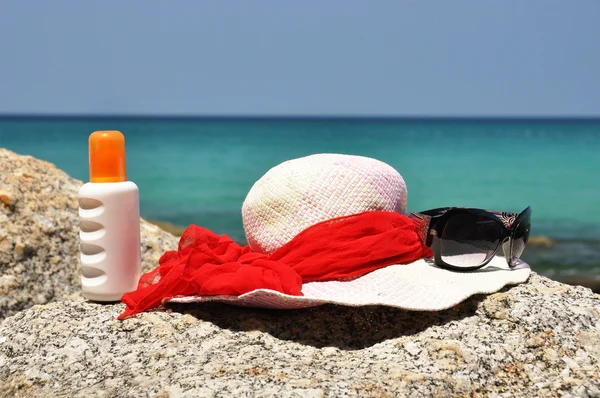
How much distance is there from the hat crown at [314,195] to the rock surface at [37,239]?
1.48 meters

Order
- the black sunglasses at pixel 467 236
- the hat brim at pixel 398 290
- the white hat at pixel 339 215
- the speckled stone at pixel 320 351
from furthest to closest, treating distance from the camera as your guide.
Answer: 1. the black sunglasses at pixel 467 236
2. the white hat at pixel 339 215
3. the hat brim at pixel 398 290
4. the speckled stone at pixel 320 351

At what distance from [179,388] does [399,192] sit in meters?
1.43

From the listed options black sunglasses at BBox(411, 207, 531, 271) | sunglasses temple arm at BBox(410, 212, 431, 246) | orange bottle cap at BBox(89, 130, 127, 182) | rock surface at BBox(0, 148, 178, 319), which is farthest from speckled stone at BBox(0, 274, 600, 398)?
rock surface at BBox(0, 148, 178, 319)

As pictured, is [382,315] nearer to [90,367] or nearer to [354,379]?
[354,379]

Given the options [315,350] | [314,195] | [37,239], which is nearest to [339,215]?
[314,195]

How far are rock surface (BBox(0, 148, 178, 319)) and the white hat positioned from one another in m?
1.41

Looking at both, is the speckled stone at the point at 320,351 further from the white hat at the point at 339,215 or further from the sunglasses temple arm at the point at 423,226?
the sunglasses temple arm at the point at 423,226

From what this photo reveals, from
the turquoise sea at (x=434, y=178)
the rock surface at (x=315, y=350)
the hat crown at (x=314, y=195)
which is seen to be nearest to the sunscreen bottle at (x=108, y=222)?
the rock surface at (x=315, y=350)

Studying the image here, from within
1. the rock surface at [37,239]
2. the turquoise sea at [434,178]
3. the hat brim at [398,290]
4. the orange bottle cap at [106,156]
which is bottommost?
the turquoise sea at [434,178]

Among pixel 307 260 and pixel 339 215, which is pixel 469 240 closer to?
pixel 339 215

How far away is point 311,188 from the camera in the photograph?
10.3 feet

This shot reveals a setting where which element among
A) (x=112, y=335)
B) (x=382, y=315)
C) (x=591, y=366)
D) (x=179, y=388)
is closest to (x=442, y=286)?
(x=382, y=315)

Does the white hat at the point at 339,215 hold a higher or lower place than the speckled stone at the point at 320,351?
higher

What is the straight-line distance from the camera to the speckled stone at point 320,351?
2441 millimetres
